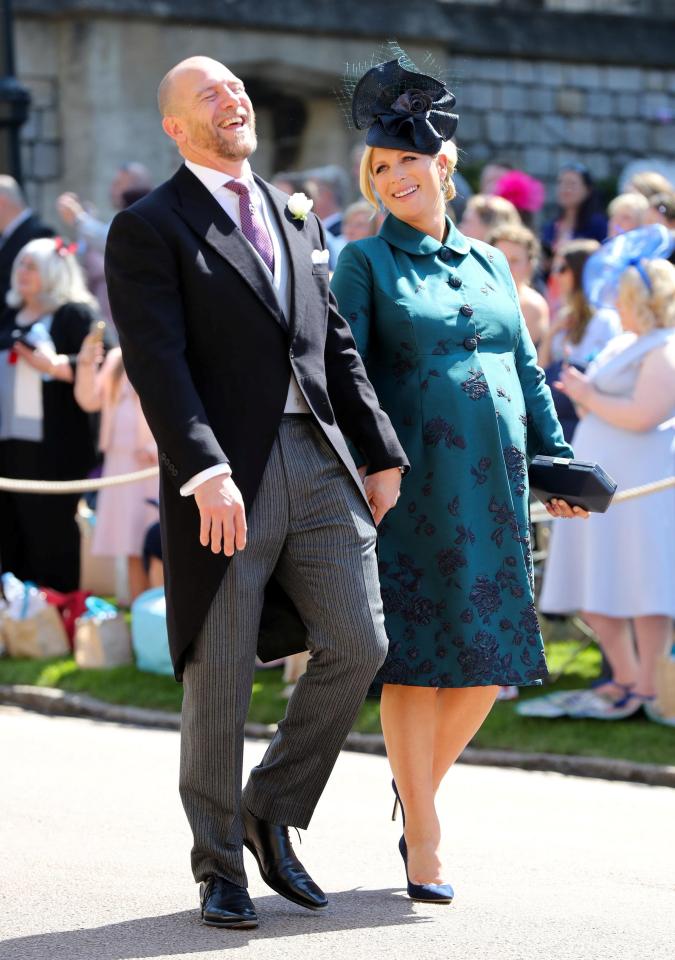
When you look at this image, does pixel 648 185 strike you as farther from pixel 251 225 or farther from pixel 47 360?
pixel 251 225

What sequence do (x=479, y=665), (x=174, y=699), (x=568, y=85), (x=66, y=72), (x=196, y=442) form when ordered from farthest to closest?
(x=568, y=85) → (x=66, y=72) → (x=174, y=699) → (x=479, y=665) → (x=196, y=442)

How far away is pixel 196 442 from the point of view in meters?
4.35

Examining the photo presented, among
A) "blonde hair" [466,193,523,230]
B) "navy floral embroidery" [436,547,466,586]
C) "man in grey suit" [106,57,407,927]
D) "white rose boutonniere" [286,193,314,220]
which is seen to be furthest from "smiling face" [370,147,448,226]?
"blonde hair" [466,193,523,230]

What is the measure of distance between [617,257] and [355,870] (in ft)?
13.7

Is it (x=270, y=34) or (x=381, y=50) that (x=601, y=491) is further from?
(x=270, y=34)

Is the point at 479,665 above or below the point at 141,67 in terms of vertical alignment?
below

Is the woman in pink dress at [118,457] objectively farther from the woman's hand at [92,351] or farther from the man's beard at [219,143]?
the man's beard at [219,143]

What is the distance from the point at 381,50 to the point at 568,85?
1441 cm

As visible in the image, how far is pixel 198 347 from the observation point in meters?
4.52

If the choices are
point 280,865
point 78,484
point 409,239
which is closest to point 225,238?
point 409,239

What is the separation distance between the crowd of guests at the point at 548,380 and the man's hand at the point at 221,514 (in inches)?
125

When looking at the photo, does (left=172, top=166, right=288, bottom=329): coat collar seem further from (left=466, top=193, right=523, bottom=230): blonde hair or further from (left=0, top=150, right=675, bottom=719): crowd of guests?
(left=466, top=193, right=523, bottom=230): blonde hair

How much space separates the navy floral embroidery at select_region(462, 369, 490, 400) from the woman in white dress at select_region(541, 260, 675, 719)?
117 inches

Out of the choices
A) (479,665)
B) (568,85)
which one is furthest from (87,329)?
(568,85)
